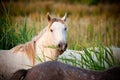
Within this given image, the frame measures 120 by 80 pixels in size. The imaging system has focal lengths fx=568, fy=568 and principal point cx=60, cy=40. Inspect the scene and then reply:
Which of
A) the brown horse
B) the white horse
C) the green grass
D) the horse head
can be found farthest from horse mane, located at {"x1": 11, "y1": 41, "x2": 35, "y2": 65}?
the brown horse

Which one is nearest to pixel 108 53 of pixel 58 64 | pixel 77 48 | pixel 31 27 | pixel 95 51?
pixel 95 51

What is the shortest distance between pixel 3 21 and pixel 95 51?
4.82ft

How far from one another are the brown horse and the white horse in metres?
1.32

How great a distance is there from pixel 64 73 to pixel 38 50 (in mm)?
1709

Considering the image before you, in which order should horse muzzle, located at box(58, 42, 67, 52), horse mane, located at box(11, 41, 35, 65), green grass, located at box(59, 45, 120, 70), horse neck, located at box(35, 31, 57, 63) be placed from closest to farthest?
green grass, located at box(59, 45, 120, 70) → horse muzzle, located at box(58, 42, 67, 52) → horse mane, located at box(11, 41, 35, 65) → horse neck, located at box(35, 31, 57, 63)

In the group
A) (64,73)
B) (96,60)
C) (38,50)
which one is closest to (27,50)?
(38,50)

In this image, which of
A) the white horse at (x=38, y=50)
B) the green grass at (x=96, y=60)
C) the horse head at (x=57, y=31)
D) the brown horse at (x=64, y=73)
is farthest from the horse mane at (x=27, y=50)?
the brown horse at (x=64, y=73)

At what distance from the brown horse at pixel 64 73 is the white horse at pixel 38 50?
1.32 meters

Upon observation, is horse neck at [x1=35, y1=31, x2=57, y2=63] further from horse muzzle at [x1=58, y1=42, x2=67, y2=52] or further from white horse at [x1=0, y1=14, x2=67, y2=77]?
horse muzzle at [x1=58, y1=42, x2=67, y2=52]

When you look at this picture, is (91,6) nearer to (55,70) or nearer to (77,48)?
(77,48)

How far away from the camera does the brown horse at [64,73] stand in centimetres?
379

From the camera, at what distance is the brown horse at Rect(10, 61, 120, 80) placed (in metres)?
3.79

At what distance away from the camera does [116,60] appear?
491cm

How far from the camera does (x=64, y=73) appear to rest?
380cm
